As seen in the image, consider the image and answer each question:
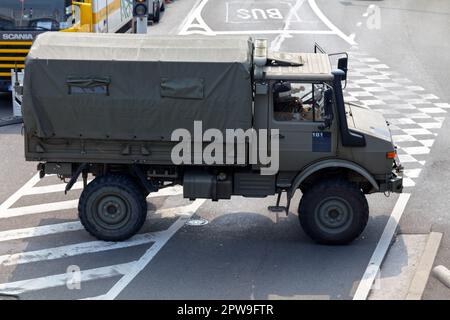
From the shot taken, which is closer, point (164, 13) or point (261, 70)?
point (261, 70)

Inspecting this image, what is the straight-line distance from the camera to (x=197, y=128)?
43.4 feet

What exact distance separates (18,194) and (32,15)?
6653mm

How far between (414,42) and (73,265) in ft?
66.6

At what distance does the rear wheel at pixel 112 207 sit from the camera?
13.7m

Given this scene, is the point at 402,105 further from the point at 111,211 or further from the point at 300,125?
the point at 111,211

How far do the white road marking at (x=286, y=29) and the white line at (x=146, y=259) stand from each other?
45.8ft

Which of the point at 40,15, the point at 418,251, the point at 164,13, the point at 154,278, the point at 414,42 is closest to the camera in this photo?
the point at 154,278

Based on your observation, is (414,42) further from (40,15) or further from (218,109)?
(218,109)

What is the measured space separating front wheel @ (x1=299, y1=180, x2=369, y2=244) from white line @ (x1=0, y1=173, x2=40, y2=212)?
17.0ft

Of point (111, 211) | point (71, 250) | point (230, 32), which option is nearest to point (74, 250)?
point (71, 250)

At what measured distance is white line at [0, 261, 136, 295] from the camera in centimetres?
1225
